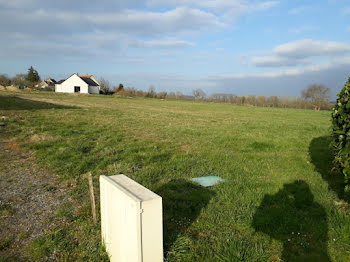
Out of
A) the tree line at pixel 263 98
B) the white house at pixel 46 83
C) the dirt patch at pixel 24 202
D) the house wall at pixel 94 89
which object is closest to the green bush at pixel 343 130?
the dirt patch at pixel 24 202

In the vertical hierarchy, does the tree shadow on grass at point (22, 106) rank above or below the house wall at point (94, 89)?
below

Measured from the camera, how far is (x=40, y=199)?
4.62 meters

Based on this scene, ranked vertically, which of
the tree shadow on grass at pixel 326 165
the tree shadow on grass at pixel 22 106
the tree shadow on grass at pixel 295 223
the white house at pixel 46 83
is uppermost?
the white house at pixel 46 83

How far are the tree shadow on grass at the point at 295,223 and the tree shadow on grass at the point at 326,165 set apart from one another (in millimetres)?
828

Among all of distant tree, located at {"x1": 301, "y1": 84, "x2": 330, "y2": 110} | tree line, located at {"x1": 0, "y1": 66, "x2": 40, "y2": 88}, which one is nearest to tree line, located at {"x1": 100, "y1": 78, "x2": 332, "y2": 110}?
distant tree, located at {"x1": 301, "y1": 84, "x2": 330, "y2": 110}

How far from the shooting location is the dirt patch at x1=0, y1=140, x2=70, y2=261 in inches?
133

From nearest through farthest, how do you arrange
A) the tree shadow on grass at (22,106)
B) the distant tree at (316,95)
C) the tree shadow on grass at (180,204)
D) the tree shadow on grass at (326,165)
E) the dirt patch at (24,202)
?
the dirt patch at (24,202) < the tree shadow on grass at (180,204) < the tree shadow on grass at (326,165) < the tree shadow on grass at (22,106) < the distant tree at (316,95)

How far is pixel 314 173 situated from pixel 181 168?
11.4 ft

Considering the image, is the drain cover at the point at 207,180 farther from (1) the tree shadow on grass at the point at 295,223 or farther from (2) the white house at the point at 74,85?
(2) the white house at the point at 74,85

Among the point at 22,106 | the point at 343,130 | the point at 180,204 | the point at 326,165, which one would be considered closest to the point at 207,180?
the point at 180,204

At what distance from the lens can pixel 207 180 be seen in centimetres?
574

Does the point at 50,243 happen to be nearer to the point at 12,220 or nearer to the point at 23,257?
the point at 23,257

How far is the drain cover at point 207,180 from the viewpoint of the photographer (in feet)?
17.9

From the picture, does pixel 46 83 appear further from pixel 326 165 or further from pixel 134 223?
pixel 134 223
